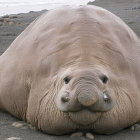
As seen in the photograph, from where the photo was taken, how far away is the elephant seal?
11.3 ft

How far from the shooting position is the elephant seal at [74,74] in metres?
3.45

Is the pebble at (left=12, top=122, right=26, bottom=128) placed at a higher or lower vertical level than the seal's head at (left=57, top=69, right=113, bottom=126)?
lower

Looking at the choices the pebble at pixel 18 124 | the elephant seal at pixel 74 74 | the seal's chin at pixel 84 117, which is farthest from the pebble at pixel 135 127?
the pebble at pixel 18 124

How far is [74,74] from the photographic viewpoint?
11.5 feet

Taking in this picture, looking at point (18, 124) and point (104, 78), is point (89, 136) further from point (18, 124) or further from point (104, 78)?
point (18, 124)

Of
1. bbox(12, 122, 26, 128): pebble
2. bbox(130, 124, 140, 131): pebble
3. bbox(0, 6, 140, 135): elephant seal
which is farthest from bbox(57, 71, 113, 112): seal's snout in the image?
bbox(12, 122, 26, 128): pebble

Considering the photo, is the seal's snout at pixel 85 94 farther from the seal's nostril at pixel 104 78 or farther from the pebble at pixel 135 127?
the pebble at pixel 135 127

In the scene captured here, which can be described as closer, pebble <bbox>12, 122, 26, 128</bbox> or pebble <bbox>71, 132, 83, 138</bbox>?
pebble <bbox>71, 132, 83, 138</bbox>

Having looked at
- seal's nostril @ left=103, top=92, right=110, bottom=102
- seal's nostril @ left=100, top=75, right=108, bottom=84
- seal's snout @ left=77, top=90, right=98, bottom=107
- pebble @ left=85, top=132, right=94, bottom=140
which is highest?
seal's nostril @ left=100, top=75, right=108, bottom=84

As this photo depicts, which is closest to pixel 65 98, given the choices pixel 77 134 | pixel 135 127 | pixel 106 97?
pixel 106 97

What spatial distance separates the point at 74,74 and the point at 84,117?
0.29 metres

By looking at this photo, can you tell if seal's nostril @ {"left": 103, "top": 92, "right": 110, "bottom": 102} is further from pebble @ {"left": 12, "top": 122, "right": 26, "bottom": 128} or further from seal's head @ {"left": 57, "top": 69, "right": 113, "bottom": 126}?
pebble @ {"left": 12, "top": 122, "right": 26, "bottom": 128}

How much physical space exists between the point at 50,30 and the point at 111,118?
39.5 inches

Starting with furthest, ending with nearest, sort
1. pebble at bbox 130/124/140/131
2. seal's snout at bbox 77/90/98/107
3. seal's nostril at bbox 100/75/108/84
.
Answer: pebble at bbox 130/124/140/131
seal's nostril at bbox 100/75/108/84
seal's snout at bbox 77/90/98/107
